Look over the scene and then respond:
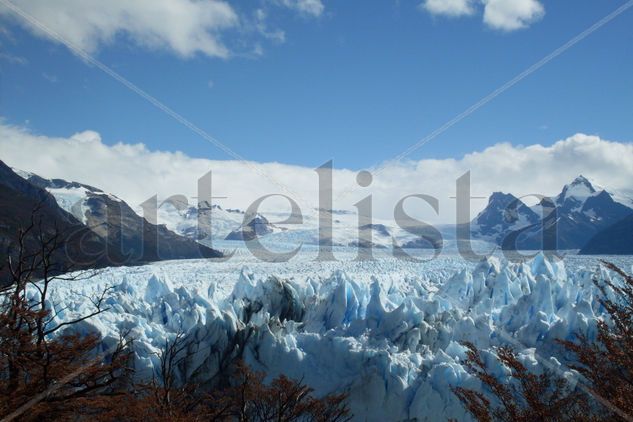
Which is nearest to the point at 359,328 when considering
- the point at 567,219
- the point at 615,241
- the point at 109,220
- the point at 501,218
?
the point at 615,241

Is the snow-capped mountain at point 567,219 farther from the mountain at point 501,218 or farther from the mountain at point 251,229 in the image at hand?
the mountain at point 251,229

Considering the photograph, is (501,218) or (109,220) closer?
(109,220)

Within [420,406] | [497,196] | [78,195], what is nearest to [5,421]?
[420,406]

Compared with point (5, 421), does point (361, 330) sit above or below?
below

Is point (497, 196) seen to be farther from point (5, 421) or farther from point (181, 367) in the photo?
point (5, 421)

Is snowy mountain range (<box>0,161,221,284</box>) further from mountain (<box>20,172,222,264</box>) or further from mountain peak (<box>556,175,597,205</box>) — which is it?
mountain peak (<box>556,175,597,205</box>)

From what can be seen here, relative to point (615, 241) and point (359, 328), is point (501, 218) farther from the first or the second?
point (359, 328)
